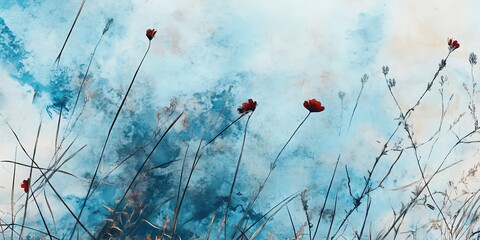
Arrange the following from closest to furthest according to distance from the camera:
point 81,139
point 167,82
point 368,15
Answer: point 81,139
point 167,82
point 368,15

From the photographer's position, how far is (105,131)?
249 centimetres

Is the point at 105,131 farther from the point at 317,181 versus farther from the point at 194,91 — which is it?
the point at 317,181

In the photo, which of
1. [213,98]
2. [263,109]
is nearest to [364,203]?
[263,109]

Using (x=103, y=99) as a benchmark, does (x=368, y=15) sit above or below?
above

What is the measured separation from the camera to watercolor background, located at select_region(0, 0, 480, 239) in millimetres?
2500

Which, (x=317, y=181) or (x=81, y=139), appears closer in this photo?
(x=81, y=139)

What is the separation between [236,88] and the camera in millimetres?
2734

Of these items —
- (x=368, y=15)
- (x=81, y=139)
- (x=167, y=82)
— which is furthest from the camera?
(x=368, y=15)

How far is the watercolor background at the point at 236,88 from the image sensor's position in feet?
8.20

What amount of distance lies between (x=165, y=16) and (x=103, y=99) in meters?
0.49

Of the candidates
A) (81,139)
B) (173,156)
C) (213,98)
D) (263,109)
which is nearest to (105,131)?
(81,139)

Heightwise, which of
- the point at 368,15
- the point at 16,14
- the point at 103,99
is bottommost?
the point at 103,99

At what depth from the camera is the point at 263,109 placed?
9.03ft

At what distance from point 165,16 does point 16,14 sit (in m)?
0.63
